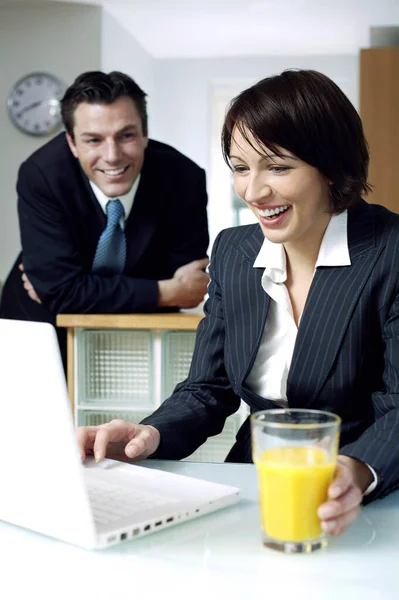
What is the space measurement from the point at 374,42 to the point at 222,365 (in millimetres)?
5471

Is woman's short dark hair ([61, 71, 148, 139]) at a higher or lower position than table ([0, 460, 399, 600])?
higher

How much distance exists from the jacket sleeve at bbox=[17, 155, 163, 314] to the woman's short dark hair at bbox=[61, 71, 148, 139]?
235mm

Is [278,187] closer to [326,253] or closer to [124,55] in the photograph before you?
[326,253]

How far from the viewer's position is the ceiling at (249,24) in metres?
6.00

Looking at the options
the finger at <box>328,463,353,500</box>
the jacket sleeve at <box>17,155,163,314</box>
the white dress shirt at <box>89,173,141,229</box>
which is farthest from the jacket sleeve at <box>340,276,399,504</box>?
the white dress shirt at <box>89,173,141,229</box>

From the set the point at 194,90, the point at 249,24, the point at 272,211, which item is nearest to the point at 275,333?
the point at 272,211

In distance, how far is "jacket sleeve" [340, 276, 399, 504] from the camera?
106 cm

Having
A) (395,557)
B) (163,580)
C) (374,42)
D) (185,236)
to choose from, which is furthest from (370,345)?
(374,42)

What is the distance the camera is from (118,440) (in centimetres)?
122

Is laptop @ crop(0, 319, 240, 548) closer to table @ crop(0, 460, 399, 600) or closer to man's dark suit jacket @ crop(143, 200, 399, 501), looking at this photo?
table @ crop(0, 460, 399, 600)

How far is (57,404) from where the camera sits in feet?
2.66

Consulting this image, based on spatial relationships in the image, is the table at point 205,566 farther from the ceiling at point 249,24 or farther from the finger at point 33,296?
the ceiling at point 249,24

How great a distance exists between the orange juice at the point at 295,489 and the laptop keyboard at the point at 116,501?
0.17m

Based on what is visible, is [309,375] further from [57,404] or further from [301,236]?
[57,404]
